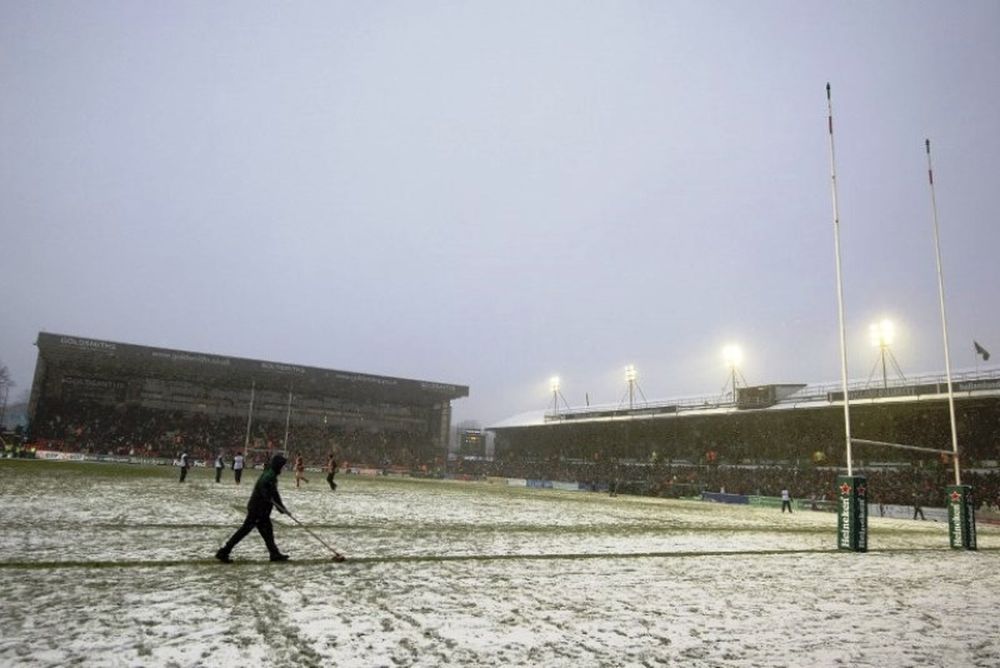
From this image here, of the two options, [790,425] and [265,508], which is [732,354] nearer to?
[790,425]

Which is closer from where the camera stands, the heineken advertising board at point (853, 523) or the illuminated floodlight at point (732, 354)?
the heineken advertising board at point (853, 523)

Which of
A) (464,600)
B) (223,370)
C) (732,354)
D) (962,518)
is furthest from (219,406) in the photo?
(464,600)

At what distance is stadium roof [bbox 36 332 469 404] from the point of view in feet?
187

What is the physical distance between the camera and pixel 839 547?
14.6 metres

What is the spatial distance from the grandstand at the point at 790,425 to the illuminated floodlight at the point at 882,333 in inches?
130

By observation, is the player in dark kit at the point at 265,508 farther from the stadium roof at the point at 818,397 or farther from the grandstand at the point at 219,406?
Answer: the grandstand at the point at 219,406

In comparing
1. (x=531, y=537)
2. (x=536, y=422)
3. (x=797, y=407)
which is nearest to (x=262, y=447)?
(x=536, y=422)

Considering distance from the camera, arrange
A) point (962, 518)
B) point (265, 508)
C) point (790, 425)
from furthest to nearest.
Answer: point (790, 425) < point (962, 518) < point (265, 508)

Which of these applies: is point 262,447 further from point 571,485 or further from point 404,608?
point 404,608

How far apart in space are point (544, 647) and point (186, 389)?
72.8 m

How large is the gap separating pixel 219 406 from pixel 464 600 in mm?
70991

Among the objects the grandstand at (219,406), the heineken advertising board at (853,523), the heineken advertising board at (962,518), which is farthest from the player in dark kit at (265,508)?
the grandstand at (219,406)

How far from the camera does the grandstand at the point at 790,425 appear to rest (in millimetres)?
42156

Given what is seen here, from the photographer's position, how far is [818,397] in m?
49.4
